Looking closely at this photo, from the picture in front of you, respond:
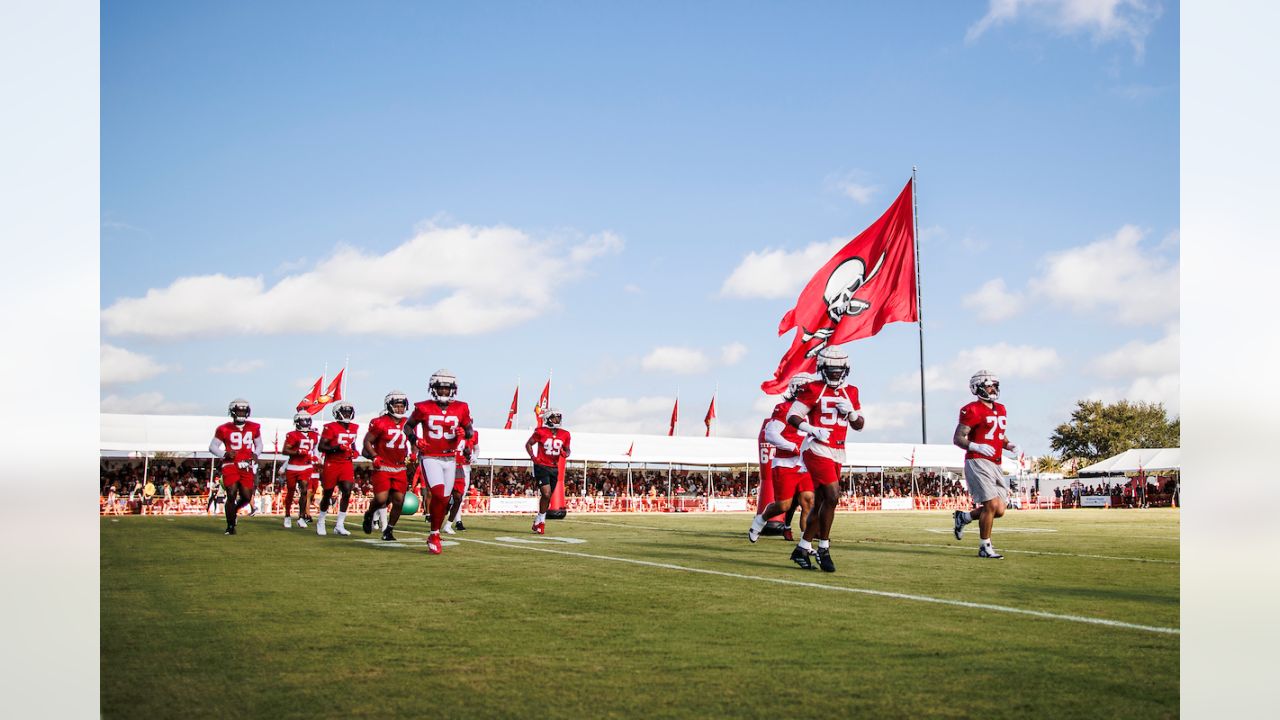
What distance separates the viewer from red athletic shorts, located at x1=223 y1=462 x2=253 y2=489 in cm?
1714

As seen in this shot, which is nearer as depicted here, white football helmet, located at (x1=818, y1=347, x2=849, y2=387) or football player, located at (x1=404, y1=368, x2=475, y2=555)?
white football helmet, located at (x1=818, y1=347, x2=849, y2=387)

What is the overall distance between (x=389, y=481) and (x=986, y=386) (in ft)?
30.1

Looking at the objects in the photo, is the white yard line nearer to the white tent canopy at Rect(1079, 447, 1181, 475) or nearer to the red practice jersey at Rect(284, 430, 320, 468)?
the red practice jersey at Rect(284, 430, 320, 468)

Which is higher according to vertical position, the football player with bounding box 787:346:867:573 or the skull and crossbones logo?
the skull and crossbones logo

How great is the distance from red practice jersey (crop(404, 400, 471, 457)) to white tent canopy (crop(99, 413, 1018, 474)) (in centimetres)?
1743

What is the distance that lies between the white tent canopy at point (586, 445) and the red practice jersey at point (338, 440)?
12089 millimetres

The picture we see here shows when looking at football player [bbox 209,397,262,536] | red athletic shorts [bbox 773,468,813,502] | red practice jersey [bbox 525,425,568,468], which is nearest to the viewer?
red athletic shorts [bbox 773,468,813,502]

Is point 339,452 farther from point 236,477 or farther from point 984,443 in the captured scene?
point 984,443

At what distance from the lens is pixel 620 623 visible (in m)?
6.32

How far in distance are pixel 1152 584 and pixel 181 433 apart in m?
30.8

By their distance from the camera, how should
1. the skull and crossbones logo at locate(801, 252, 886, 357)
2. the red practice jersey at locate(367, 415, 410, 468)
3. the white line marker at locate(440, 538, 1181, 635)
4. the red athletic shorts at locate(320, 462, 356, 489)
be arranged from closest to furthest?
the white line marker at locate(440, 538, 1181, 635)
the red practice jersey at locate(367, 415, 410, 468)
the red athletic shorts at locate(320, 462, 356, 489)
the skull and crossbones logo at locate(801, 252, 886, 357)

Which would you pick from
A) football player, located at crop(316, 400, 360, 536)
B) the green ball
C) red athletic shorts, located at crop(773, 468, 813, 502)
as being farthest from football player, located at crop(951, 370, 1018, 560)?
the green ball

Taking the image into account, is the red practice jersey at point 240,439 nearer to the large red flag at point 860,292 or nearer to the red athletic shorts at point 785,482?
the red athletic shorts at point 785,482

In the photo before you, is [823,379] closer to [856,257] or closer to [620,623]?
[620,623]
